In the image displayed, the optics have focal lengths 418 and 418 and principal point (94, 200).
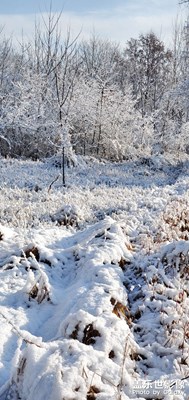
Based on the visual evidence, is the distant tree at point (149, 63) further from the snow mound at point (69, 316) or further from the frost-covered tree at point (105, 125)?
the snow mound at point (69, 316)

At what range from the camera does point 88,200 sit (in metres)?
11.8

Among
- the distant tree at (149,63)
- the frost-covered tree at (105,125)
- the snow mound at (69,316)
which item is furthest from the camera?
the distant tree at (149,63)

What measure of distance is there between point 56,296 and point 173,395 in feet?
7.03

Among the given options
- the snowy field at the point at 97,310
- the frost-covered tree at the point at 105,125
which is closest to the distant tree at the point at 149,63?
the frost-covered tree at the point at 105,125

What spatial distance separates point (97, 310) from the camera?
4.11 meters

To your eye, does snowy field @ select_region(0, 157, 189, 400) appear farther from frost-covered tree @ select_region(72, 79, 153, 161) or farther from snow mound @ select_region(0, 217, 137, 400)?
frost-covered tree @ select_region(72, 79, 153, 161)

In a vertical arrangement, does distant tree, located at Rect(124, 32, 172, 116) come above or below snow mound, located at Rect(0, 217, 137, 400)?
above

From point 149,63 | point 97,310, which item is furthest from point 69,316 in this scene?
point 149,63

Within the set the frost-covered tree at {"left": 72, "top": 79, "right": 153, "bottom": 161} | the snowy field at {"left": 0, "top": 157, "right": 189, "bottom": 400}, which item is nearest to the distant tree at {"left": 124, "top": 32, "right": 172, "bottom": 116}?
the frost-covered tree at {"left": 72, "top": 79, "right": 153, "bottom": 161}

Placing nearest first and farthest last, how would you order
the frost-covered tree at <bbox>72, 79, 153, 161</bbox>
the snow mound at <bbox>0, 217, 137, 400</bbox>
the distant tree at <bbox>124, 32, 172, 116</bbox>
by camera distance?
1. the snow mound at <bbox>0, 217, 137, 400</bbox>
2. the frost-covered tree at <bbox>72, 79, 153, 161</bbox>
3. the distant tree at <bbox>124, 32, 172, 116</bbox>

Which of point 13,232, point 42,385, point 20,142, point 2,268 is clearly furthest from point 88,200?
point 20,142

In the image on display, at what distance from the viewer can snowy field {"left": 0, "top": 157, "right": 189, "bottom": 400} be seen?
305cm

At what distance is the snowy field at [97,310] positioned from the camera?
120 inches

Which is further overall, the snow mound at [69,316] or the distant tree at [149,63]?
the distant tree at [149,63]
